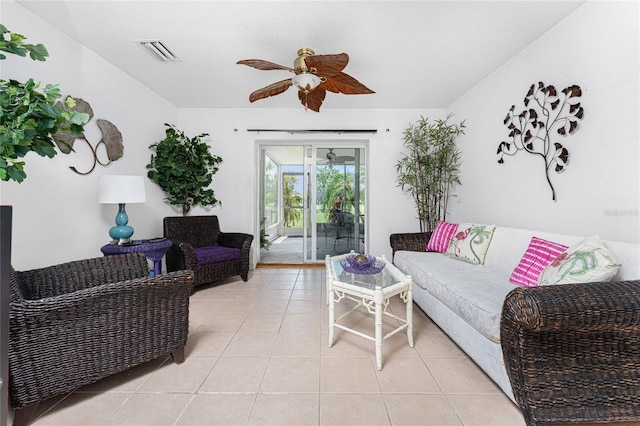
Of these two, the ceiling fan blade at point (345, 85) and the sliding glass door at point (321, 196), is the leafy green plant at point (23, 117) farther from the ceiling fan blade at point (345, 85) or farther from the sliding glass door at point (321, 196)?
the sliding glass door at point (321, 196)

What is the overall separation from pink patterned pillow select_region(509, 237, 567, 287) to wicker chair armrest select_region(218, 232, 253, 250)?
293 cm

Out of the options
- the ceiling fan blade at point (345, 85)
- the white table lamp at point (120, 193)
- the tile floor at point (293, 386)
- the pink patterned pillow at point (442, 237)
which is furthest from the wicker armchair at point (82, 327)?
the pink patterned pillow at point (442, 237)

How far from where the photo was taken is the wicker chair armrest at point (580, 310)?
104 cm

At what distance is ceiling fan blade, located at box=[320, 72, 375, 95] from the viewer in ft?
7.25

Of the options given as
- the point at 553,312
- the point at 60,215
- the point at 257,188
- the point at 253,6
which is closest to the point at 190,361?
the point at 60,215

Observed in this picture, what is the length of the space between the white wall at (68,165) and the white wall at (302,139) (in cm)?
101

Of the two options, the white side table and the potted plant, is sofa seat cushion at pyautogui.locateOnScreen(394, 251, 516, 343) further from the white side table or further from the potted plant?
the potted plant

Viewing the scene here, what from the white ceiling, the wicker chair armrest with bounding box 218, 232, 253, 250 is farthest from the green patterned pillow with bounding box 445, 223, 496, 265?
the wicker chair armrest with bounding box 218, 232, 253, 250

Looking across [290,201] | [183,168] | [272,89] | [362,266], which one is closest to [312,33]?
[272,89]

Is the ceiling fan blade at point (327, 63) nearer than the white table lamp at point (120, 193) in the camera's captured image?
Yes

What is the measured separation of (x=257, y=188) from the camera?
437 centimetres

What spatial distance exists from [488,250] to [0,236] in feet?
10.3

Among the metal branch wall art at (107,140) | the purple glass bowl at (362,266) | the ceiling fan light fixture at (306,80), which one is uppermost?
the ceiling fan light fixture at (306,80)

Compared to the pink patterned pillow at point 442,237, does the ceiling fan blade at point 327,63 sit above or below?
above
